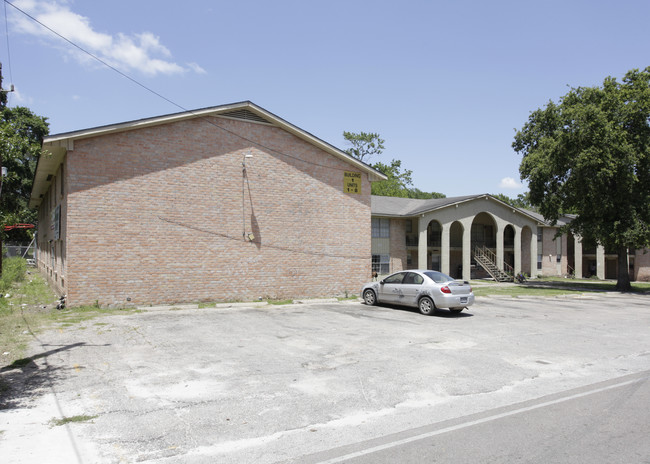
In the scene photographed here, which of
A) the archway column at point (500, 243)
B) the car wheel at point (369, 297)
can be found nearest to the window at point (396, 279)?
the car wheel at point (369, 297)

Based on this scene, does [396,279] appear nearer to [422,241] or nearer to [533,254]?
[422,241]

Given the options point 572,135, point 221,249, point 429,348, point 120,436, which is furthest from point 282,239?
point 572,135

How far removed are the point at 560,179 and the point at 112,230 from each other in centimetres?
2880

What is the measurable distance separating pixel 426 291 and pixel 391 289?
1710 millimetres

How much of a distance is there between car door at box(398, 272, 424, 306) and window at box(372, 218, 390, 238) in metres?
17.7

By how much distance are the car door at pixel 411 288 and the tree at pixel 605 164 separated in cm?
1829

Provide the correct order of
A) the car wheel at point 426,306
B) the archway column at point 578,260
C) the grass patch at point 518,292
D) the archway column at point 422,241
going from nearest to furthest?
the car wheel at point 426,306 → the grass patch at point 518,292 → the archway column at point 422,241 → the archway column at point 578,260

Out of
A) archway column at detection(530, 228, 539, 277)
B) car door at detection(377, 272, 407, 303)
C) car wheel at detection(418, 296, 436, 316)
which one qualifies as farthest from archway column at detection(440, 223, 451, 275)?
car wheel at detection(418, 296, 436, 316)

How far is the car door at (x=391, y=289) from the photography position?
52.9ft

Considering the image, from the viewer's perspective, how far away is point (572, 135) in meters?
28.6

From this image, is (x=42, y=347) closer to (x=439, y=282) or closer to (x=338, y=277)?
(x=439, y=282)

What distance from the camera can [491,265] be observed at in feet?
125

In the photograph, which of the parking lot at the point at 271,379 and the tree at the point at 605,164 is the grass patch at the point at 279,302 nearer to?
the parking lot at the point at 271,379

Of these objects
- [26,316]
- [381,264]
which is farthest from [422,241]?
[26,316]
